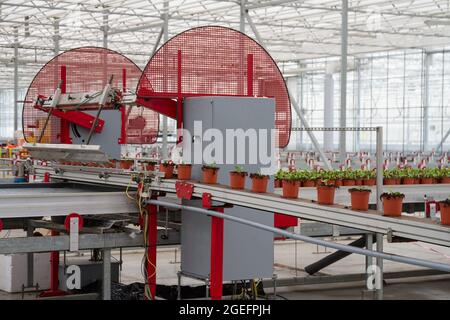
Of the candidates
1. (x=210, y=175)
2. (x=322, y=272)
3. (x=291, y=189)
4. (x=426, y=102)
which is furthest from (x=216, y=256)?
(x=426, y=102)

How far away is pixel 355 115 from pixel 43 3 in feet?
50.3

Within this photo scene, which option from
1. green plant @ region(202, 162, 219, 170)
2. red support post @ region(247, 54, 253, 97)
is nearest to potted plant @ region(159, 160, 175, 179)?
green plant @ region(202, 162, 219, 170)

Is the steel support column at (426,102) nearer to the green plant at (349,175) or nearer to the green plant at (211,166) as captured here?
the green plant at (349,175)

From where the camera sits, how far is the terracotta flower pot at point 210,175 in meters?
6.55

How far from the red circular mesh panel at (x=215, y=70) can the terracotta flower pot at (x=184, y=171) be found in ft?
2.39

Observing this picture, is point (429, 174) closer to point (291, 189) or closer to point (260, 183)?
point (260, 183)

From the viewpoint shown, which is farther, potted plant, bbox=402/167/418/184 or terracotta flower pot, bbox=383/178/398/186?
potted plant, bbox=402/167/418/184

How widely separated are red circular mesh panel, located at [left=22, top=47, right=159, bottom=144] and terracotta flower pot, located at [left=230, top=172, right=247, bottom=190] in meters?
2.64

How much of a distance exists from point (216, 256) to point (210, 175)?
687mm

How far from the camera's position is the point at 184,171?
22.8 feet

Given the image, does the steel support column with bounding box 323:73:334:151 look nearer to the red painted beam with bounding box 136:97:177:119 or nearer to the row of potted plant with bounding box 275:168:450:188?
the row of potted plant with bounding box 275:168:450:188

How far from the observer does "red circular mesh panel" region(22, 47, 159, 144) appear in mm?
8711

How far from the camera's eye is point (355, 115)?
3431 centimetres

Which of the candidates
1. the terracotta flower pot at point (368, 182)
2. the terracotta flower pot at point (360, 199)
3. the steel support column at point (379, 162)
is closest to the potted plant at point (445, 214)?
the terracotta flower pot at point (360, 199)
